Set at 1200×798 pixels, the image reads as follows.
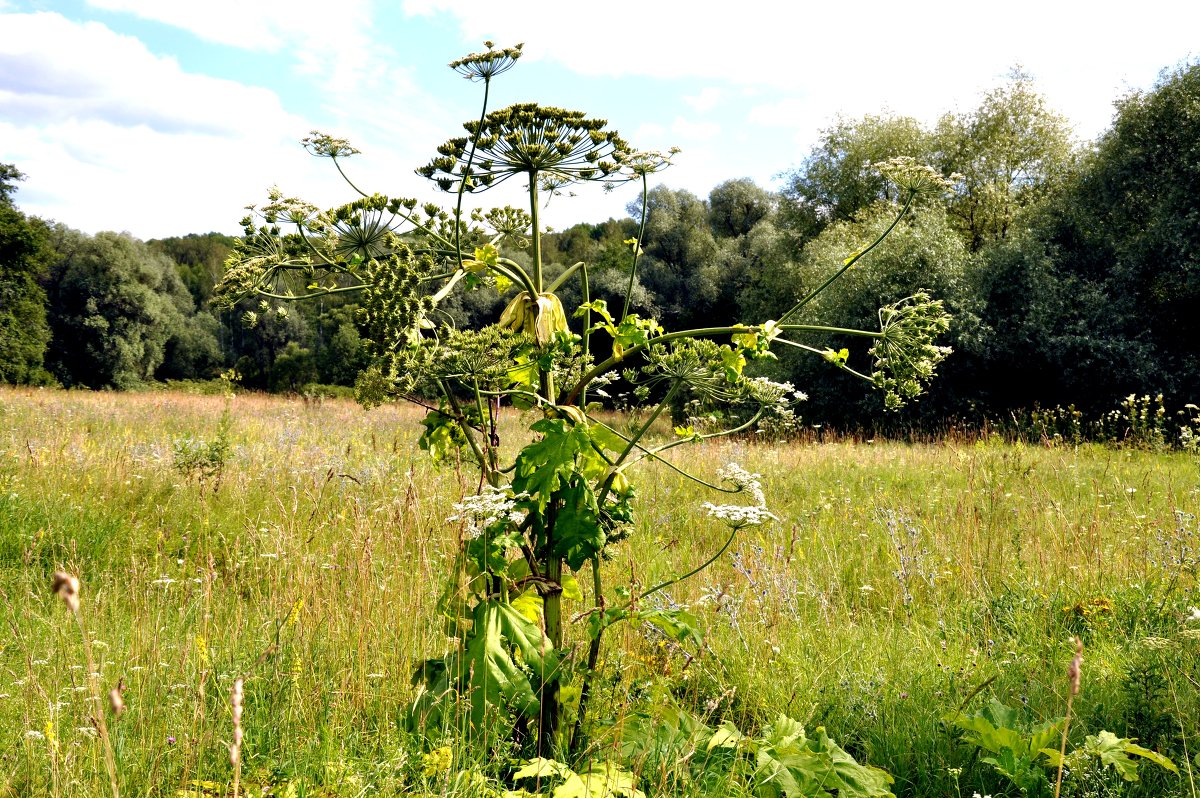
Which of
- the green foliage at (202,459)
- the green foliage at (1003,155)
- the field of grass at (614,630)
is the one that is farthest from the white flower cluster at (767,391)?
the green foliage at (1003,155)

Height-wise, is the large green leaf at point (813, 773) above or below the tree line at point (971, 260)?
below

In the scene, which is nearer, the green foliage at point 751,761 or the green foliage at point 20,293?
the green foliage at point 751,761

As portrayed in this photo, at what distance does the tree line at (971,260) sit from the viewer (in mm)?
20000

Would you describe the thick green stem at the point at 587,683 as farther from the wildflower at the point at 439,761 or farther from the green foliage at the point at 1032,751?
the green foliage at the point at 1032,751

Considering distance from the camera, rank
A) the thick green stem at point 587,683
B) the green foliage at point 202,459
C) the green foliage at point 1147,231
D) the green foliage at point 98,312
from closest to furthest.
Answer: the thick green stem at point 587,683, the green foliage at point 202,459, the green foliage at point 1147,231, the green foliage at point 98,312

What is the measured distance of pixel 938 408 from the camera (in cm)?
2231

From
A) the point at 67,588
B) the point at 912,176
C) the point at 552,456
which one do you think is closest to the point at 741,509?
the point at 552,456

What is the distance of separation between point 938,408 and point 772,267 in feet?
43.7

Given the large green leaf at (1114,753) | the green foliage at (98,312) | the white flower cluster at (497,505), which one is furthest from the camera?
the green foliage at (98,312)

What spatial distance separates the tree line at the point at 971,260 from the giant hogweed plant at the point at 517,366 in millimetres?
244

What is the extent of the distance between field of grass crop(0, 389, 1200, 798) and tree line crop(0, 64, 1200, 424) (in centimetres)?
155

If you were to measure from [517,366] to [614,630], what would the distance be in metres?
1.93

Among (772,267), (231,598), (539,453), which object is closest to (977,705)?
(539,453)

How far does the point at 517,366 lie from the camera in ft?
8.64
